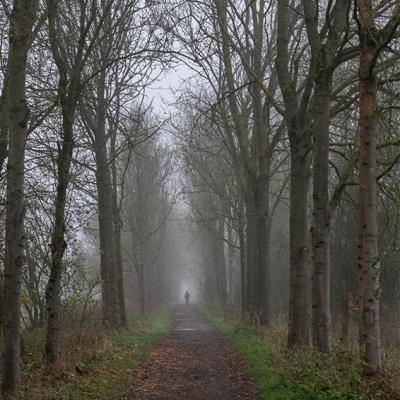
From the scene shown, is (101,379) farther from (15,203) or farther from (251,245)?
(251,245)

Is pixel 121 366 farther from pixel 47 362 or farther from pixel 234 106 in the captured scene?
pixel 234 106

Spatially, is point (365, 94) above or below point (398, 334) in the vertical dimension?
above

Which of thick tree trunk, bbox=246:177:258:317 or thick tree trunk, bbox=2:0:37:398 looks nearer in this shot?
thick tree trunk, bbox=2:0:37:398

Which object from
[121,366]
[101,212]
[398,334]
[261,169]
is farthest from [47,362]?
[398,334]

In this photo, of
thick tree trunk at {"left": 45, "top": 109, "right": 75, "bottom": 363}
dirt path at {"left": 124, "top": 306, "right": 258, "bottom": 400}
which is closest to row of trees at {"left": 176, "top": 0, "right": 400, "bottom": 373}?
dirt path at {"left": 124, "top": 306, "right": 258, "bottom": 400}

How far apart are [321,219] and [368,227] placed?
9.43ft

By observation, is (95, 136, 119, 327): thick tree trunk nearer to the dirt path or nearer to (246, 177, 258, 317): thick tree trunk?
the dirt path

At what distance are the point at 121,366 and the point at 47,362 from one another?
6.56 feet

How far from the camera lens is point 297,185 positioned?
11.4 meters

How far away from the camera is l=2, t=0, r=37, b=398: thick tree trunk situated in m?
7.62

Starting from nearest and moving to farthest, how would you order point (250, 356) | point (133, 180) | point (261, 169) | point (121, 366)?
point (121, 366), point (250, 356), point (261, 169), point (133, 180)

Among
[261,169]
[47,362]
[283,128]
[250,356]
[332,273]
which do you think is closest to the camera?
[47,362]

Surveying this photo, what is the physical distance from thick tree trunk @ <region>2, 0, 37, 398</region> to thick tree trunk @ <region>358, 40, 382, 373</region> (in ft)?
15.5

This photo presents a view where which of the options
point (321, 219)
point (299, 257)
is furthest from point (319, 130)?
point (299, 257)
